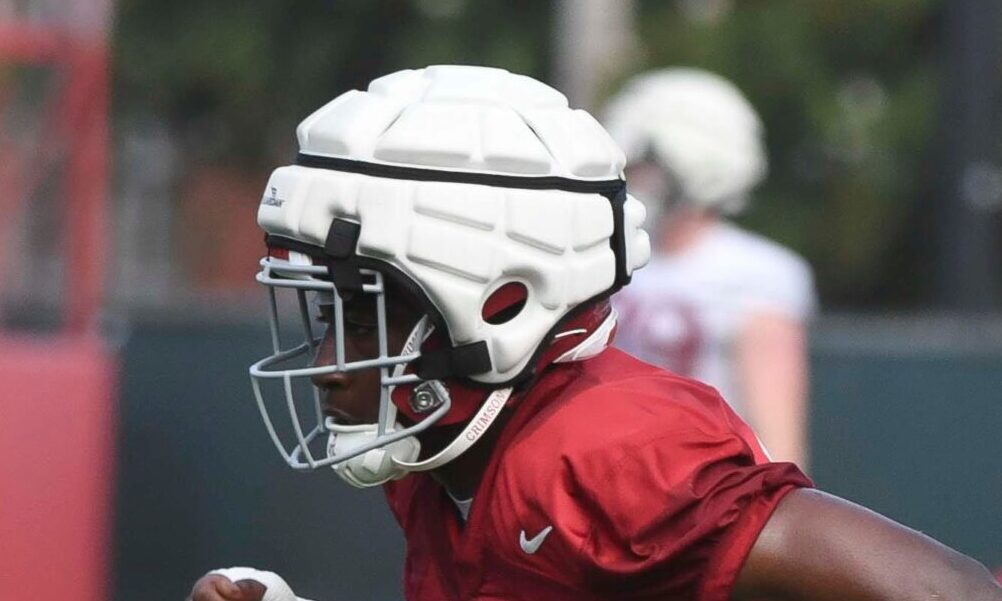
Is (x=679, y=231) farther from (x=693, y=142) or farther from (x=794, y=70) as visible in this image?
(x=794, y=70)

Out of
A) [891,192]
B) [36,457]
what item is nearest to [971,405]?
[36,457]

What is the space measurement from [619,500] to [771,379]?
2.61 m

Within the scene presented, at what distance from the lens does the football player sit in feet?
7.19

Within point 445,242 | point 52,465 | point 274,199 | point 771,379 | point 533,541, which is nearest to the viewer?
point 533,541

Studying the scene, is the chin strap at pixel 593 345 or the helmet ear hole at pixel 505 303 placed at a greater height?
the helmet ear hole at pixel 505 303

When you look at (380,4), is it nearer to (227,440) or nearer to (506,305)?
(227,440)

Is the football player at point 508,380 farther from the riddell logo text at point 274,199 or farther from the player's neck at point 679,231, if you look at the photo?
the player's neck at point 679,231

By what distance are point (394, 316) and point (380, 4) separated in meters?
8.81

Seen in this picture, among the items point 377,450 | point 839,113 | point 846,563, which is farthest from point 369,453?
point 839,113

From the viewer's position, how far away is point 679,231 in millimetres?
4875

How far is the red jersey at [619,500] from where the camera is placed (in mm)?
2186

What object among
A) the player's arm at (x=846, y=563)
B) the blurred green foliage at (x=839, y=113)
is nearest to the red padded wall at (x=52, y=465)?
the player's arm at (x=846, y=563)

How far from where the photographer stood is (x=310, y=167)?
98.0 inches

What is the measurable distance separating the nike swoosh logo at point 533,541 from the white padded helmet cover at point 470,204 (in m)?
0.26
